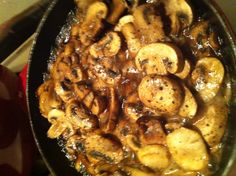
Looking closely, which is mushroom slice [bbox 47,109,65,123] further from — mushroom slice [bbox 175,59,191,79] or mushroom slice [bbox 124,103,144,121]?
mushroom slice [bbox 175,59,191,79]

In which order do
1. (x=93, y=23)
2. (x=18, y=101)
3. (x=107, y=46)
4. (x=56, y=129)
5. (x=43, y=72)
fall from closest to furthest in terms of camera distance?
1. (x=107, y=46)
2. (x=93, y=23)
3. (x=56, y=129)
4. (x=43, y=72)
5. (x=18, y=101)

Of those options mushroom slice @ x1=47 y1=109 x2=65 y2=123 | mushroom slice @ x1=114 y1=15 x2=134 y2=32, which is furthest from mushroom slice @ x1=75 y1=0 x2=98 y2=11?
mushroom slice @ x1=47 y1=109 x2=65 y2=123

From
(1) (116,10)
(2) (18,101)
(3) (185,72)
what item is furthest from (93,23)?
(2) (18,101)

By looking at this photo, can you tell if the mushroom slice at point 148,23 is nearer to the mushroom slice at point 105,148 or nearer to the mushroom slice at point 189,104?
the mushroom slice at point 189,104

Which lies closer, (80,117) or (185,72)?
(185,72)

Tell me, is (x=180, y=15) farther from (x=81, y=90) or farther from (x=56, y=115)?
(x=56, y=115)
